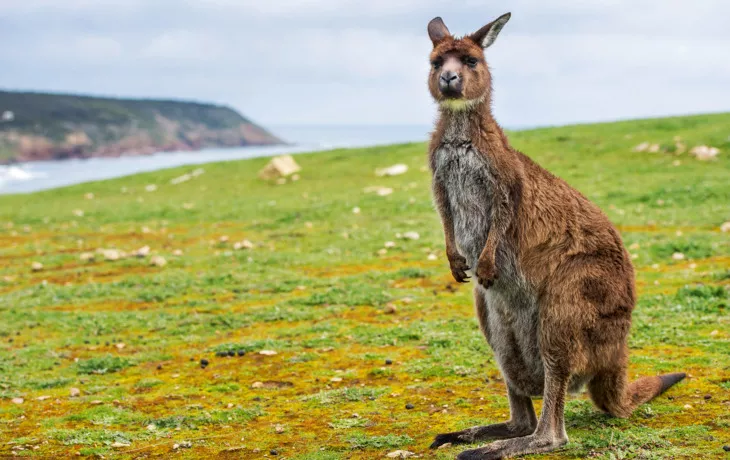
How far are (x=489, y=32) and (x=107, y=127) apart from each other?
422ft

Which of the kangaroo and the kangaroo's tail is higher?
the kangaroo

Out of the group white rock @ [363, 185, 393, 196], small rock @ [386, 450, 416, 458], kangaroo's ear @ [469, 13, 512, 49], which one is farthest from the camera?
white rock @ [363, 185, 393, 196]

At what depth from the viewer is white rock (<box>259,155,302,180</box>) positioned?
3238 centimetres

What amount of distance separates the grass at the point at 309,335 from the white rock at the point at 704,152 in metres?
0.84

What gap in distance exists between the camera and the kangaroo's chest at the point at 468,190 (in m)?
5.93

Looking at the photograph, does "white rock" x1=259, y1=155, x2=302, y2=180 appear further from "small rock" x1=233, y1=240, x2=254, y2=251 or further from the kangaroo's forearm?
the kangaroo's forearm

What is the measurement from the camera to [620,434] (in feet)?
18.7

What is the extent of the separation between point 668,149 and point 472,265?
2181cm

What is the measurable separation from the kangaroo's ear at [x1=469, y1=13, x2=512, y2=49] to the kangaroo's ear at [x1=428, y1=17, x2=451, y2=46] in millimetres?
237

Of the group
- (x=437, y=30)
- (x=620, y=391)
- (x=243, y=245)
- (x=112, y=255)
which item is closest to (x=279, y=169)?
(x=243, y=245)

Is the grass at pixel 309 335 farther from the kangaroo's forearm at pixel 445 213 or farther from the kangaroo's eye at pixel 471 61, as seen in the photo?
the kangaroo's eye at pixel 471 61

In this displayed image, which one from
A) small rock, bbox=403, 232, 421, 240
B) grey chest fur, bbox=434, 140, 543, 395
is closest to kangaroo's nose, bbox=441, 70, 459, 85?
grey chest fur, bbox=434, 140, 543, 395

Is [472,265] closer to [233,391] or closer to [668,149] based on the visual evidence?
[233,391]

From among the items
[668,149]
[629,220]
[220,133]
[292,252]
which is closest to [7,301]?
[292,252]
